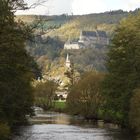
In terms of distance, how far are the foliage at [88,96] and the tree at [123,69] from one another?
17117 millimetres

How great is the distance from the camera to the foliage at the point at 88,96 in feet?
306

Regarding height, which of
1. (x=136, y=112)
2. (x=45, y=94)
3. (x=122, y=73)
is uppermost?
(x=122, y=73)

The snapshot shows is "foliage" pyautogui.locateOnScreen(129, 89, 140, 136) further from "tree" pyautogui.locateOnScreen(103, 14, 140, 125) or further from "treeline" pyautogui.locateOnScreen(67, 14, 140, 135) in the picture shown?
"tree" pyautogui.locateOnScreen(103, 14, 140, 125)

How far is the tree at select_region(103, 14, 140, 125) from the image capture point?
6644cm

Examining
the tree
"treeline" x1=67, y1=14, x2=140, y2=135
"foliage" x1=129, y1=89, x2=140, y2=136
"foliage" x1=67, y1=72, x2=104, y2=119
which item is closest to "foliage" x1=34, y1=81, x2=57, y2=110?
"foliage" x1=67, y1=72, x2=104, y2=119

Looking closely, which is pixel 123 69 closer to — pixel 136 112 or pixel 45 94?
pixel 136 112

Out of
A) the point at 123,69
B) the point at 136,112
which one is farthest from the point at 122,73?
the point at 136,112

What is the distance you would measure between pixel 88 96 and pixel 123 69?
2812cm

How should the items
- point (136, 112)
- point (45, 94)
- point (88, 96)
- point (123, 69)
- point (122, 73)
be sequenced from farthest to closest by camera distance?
point (45, 94)
point (88, 96)
point (122, 73)
point (123, 69)
point (136, 112)

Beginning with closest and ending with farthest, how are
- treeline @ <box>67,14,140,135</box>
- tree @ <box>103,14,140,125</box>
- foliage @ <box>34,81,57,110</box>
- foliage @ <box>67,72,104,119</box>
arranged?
treeline @ <box>67,14,140,135</box> → tree @ <box>103,14,140,125</box> → foliage @ <box>67,72,104,119</box> → foliage @ <box>34,81,57,110</box>

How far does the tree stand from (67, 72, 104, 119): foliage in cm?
1712

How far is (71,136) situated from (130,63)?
17.5 meters

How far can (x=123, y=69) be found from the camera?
230 feet

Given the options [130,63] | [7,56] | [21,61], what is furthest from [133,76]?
[7,56]
